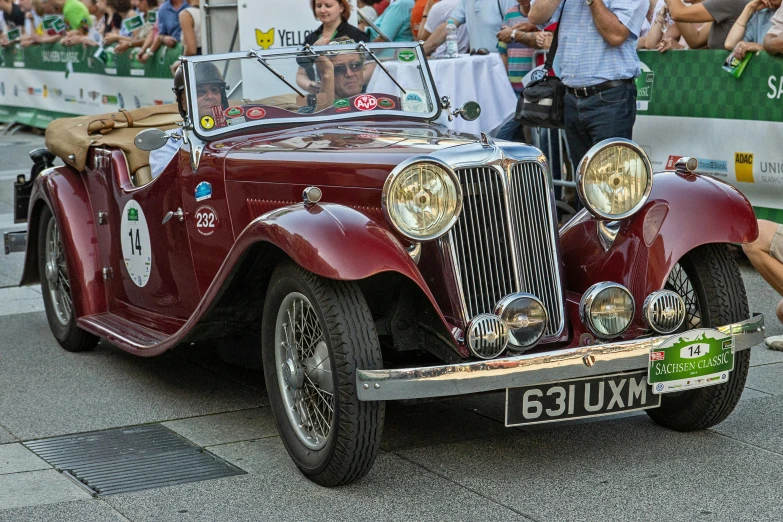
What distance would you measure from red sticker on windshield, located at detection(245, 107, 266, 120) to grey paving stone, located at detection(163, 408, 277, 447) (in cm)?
130

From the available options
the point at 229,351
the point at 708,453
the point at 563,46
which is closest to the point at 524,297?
the point at 708,453

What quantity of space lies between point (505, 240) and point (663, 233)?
59cm

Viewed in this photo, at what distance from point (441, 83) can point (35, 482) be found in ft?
18.0

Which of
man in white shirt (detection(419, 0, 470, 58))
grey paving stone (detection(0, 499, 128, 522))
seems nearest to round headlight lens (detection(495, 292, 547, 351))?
grey paving stone (detection(0, 499, 128, 522))

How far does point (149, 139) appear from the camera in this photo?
4867 millimetres

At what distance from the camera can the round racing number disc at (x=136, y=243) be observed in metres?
5.43

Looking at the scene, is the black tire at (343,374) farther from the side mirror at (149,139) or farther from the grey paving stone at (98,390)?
the side mirror at (149,139)

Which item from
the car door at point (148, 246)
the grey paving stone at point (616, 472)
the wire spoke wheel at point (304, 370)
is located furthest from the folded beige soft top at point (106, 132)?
the grey paving stone at point (616, 472)

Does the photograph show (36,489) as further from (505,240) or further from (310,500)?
(505,240)

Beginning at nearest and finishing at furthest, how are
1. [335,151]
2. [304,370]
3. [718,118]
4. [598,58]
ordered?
1. [304,370]
2. [335,151]
3. [598,58]
4. [718,118]

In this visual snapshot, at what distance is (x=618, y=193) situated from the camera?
4.18 meters

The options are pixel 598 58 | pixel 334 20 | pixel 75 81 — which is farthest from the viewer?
pixel 75 81

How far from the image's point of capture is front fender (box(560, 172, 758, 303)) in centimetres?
408

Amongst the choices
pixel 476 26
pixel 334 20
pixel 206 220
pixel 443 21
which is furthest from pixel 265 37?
pixel 206 220
